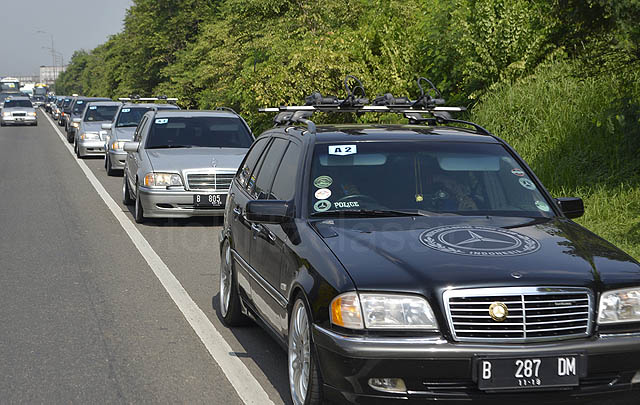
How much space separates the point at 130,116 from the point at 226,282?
620 inches

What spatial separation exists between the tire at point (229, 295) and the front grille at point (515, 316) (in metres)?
2.89

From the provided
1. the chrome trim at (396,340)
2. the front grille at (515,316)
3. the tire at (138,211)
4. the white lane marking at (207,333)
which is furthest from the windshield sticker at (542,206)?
the tire at (138,211)

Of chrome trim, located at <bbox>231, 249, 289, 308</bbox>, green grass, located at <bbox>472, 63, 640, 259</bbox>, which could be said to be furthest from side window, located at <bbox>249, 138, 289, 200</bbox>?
green grass, located at <bbox>472, 63, 640, 259</bbox>

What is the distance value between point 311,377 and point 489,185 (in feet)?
6.36

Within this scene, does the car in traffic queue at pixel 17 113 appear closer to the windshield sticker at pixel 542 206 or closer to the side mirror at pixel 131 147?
the side mirror at pixel 131 147

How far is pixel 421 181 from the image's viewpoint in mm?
5867

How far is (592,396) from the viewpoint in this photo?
176 inches

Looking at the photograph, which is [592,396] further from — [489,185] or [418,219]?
[489,185]

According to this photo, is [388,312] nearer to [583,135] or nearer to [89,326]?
[89,326]

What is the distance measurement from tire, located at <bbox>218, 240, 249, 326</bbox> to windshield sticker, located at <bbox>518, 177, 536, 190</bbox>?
7.29 feet

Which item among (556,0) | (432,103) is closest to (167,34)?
(556,0)

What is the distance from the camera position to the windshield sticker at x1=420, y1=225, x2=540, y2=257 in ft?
15.8

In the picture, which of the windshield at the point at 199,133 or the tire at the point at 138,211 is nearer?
the tire at the point at 138,211

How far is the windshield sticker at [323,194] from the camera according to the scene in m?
5.72
